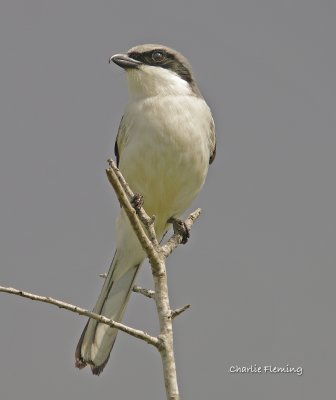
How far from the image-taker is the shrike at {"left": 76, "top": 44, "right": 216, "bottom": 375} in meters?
5.66

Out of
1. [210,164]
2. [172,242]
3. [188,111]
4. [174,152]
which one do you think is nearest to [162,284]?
[172,242]

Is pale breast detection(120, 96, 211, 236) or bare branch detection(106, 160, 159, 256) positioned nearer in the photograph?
bare branch detection(106, 160, 159, 256)

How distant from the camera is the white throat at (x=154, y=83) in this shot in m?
6.11

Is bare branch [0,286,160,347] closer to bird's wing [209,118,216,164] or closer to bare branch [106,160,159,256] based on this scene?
bare branch [106,160,159,256]

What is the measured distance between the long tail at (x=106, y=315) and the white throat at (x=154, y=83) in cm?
138

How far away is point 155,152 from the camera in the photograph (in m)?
5.65

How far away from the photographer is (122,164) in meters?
5.85

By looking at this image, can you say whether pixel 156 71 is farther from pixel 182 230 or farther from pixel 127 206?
pixel 127 206

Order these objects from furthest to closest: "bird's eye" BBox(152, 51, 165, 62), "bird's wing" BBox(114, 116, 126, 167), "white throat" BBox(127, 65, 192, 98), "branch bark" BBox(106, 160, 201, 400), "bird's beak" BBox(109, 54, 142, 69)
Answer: "bird's eye" BBox(152, 51, 165, 62), "bird's beak" BBox(109, 54, 142, 69), "white throat" BBox(127, 65, 192, 98), "bird's wing" BBox(114, 116, 126, 167), "branch bark" BBox(106, 160, 201, 400)

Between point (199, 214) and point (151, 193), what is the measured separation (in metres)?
0.57

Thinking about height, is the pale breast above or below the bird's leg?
above

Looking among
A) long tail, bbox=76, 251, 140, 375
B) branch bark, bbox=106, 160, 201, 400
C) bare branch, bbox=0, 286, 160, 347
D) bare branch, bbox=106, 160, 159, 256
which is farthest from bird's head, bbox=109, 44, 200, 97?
bare branch, bbox=0, 286, 160, 347

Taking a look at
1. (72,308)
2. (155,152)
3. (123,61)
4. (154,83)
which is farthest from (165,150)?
(72,308)

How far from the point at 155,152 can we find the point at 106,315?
51.2 inches
